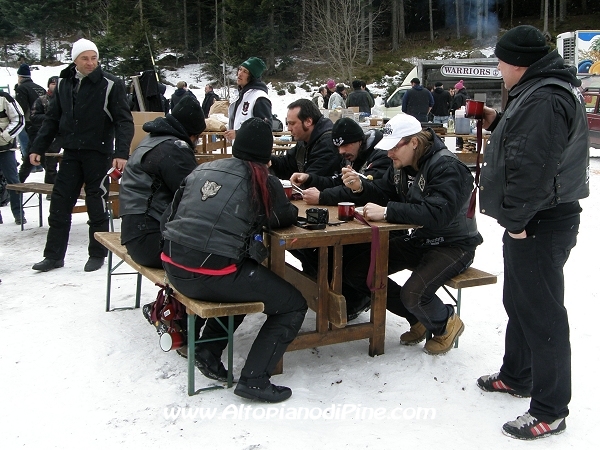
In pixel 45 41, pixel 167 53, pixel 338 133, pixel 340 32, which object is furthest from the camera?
pixel 167 53

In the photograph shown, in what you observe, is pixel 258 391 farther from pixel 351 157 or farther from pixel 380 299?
pixel 351 157

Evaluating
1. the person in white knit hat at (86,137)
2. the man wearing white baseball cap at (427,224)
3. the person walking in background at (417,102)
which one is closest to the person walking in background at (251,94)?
the person in white knit hat at (86,137)

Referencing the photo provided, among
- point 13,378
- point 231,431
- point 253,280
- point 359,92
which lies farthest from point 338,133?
point 359,92

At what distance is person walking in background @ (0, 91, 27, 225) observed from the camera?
7.06m

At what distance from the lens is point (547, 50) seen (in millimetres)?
2670

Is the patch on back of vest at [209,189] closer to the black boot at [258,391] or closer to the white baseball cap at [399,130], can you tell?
the black boot at [258,391]

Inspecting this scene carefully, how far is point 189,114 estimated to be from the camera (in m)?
3.73

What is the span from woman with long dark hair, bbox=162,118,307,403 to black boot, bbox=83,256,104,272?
258 cm

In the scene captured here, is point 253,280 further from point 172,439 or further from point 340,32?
point 340,32

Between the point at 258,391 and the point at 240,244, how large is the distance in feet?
2.43

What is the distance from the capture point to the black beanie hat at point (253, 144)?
9.90 ft

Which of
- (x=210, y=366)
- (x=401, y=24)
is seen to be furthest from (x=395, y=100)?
(x=401, y=24)

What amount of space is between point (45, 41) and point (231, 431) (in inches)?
1520

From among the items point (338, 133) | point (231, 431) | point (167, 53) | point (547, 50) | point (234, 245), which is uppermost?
point (167, 53)
